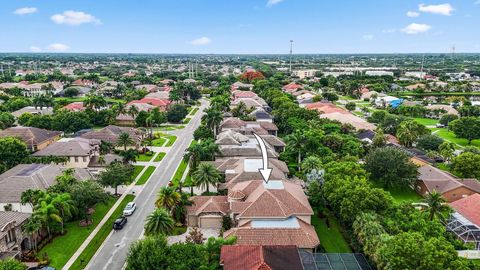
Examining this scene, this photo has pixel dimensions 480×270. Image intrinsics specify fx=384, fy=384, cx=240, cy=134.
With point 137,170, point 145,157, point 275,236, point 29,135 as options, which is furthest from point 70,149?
point 275,236

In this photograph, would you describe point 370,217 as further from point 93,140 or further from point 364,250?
point 93,140

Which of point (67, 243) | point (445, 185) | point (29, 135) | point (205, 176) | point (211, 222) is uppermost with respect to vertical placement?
point (205, 176)

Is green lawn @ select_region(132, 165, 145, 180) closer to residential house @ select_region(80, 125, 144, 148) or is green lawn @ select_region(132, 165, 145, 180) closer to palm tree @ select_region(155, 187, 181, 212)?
residential house @ select_region(80, 125, 144, 148)

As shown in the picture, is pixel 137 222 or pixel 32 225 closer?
pixel 32 225

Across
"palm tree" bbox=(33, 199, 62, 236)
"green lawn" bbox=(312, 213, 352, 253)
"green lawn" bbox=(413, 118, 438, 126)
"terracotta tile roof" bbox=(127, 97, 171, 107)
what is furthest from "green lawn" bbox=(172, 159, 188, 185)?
"green lawn" bbox=(413, 118, 438, 126)

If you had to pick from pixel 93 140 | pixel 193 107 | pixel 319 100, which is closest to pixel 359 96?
pixel 319 100

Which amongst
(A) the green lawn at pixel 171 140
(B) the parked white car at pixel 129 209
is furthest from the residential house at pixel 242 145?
(B) the parked white car at pixel 129 209

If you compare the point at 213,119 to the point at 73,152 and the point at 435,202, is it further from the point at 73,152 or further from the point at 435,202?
the point at 435,202

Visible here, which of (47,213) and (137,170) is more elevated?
(47,213)
